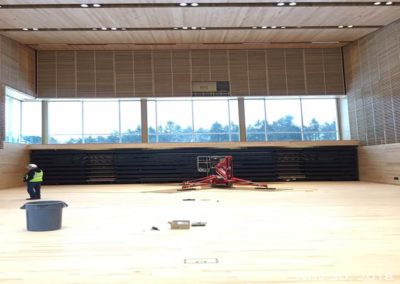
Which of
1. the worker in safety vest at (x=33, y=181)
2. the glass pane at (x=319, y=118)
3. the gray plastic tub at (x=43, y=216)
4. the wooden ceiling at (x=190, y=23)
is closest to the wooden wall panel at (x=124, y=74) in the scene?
the wooden ceiling at (x=190, y=23)

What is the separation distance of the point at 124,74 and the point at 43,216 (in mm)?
9814

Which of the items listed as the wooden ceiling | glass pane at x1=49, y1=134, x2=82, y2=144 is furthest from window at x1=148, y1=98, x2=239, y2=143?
glass pane at x1=49, y1=134, x2=82, y2=144

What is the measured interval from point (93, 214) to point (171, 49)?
927 cm

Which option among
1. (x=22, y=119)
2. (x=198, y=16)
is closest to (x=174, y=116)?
(x=198, y=16)

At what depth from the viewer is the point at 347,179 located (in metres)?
12.8

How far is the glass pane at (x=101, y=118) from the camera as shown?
43.9ft

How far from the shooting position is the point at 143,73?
13.1 meters

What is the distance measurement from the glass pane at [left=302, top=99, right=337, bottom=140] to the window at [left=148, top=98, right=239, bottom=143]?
296 centimetres

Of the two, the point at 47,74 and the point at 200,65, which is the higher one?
the point at 200,65

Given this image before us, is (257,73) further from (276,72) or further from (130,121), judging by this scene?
(130,121)

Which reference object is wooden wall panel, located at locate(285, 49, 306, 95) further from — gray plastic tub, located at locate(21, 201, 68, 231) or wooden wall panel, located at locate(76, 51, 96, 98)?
gray plastic tub, located at locate(21, 201, 68, 231)

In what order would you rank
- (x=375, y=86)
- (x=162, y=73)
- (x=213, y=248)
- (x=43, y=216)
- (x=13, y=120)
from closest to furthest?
1. (x=213, y=248)
2. (x=43, y=216)
3. (x=375, y=86)
4. (x=13, y=120)
5. (x=162, y=73)

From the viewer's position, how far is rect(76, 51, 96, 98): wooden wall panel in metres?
12.8

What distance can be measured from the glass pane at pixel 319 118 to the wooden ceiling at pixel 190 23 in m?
2.39
